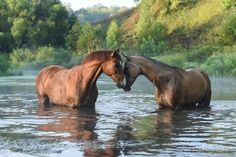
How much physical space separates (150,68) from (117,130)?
384 cm

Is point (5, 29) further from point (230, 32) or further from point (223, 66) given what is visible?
point (223, 66)

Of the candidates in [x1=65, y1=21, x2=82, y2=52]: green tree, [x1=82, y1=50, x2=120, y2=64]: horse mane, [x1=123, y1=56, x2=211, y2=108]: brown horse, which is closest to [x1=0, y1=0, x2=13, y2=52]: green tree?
[x1=65, y1=21, x2=82, y2=52]: green tree

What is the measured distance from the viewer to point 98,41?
66.9 meters

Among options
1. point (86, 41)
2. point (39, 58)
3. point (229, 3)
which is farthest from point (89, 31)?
point (229, 3)

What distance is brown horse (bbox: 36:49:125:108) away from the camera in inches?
504

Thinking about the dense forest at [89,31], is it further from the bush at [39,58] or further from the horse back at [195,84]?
the horse back at [195,84]

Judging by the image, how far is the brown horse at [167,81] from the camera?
42.6ft

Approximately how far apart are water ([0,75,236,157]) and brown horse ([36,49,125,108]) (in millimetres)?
330

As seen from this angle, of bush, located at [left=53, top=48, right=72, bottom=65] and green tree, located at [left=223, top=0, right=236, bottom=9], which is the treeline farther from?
green tree, located at [left=223, top=0, right=236, bottom=9]

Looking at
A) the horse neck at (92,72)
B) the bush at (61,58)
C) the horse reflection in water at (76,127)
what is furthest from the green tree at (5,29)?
the horse neck at (92,72)

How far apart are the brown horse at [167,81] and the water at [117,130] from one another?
0.40 m

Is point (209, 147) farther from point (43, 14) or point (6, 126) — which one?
point (43, 14)

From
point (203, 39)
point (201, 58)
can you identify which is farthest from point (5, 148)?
point (203, 39)

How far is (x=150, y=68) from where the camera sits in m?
13.3
